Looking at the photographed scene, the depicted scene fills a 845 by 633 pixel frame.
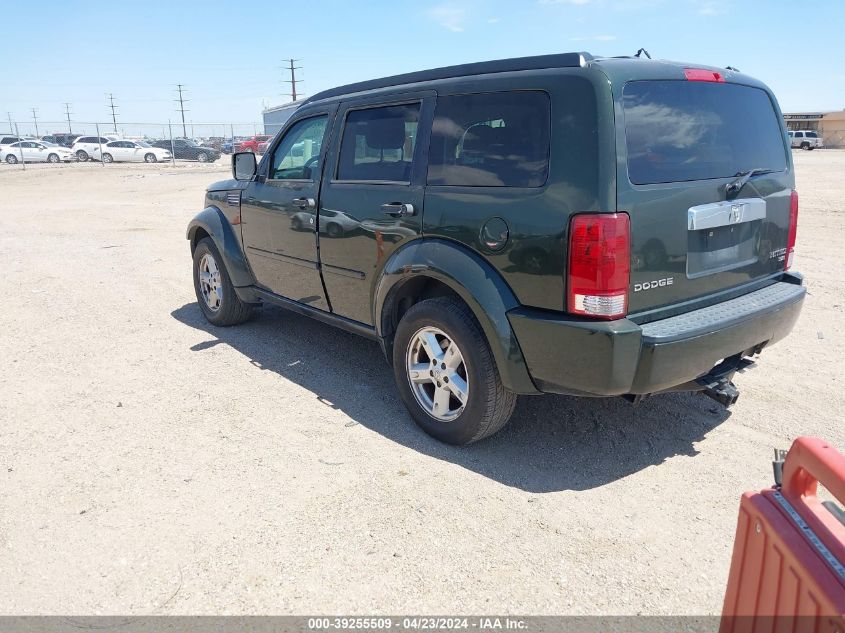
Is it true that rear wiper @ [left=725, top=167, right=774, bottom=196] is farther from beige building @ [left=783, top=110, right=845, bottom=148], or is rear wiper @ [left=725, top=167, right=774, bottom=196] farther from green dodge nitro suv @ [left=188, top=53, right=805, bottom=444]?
beige building @ [left=783, top=110, right=845, bottom=148]

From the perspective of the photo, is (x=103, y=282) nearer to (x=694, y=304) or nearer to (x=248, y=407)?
(x=248, y=407)

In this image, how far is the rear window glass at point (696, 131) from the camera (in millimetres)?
2996

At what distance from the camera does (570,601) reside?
8.18 ft

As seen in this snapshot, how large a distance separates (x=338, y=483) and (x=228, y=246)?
9.89 ft

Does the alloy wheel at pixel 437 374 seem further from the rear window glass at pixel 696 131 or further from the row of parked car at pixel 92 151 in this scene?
the row of parked car at pixel 92 151

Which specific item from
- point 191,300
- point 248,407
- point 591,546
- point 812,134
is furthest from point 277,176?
point 812,134

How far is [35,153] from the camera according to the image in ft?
137

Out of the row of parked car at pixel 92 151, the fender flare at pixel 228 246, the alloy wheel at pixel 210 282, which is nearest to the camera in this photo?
the fender flare at pixel 228 246

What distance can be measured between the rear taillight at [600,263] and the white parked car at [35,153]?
46.5 meters

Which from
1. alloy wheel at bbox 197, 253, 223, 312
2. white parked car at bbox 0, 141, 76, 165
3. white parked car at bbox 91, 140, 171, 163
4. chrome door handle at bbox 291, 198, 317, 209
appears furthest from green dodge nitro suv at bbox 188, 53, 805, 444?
white parked car at bbox 0, 141, 76, 165

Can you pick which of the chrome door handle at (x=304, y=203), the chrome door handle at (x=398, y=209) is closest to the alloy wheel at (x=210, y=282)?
the chrome door handle at (x=304, y=203)

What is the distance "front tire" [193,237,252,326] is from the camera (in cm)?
590

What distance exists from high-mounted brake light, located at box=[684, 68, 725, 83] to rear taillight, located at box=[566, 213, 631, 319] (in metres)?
0.97

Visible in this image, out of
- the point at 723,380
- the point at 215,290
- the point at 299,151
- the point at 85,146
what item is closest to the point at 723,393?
the point at 723,380
